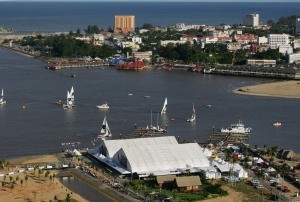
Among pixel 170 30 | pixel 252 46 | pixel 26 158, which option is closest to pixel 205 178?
pixel 26 158

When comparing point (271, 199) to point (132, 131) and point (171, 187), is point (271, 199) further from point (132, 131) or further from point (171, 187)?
point (132, 131)

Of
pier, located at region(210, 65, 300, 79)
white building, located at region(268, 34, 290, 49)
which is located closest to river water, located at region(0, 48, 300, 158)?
pier, located at region(210, 65, 300, 79)

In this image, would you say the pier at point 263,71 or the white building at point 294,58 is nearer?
the pier at point 263,71

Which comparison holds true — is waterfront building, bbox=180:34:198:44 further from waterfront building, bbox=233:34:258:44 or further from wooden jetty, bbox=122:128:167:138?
wooden jetty, bbox=122:128:167:138

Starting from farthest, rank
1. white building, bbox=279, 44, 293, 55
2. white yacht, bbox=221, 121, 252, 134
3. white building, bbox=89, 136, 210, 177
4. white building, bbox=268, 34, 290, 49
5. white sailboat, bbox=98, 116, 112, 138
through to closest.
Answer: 1. white building, bbox=268, 34, 290, 49
2. white building, bbox=279, 44, 293, 55
3. white yacht, bbox=221, 121, 252, 134
4. white sailboat, bbox=98, 116, 112, 138
5. white building, bbox=89, 136, 210, 177

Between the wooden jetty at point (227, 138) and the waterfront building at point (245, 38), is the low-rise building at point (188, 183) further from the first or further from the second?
the waterfront building at point (245, 38)

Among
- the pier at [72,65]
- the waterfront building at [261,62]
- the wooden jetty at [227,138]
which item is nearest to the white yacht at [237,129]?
the wooden jetty at [227,138]

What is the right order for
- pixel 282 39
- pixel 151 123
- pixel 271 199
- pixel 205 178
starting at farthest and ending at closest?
1. pixel 282 39
2. pixel 151 123
3. pixel 205 178
4. pixel 271 199

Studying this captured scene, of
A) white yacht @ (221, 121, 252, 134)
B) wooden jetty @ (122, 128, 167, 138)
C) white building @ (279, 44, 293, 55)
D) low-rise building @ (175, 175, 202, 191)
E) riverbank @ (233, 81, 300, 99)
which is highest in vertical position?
white building @ (279, 44, 293, 55)
